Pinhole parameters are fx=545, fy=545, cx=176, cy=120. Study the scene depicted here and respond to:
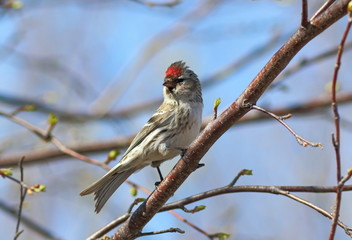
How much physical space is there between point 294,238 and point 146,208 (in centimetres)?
679

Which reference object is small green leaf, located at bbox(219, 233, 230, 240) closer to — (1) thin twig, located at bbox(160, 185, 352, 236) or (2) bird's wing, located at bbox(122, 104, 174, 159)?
(1) thin twig, located at bbox(160, 185, 352, 236)

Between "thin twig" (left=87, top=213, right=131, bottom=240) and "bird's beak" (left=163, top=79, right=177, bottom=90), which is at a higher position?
"bird's beak" (left=163, top=79, right=177, bottom=90)

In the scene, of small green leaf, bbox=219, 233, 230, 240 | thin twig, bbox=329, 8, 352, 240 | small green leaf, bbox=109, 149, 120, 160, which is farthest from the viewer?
small green leaf, bbox=109, 149, 120, 160

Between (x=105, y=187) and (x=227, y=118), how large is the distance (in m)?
1.94

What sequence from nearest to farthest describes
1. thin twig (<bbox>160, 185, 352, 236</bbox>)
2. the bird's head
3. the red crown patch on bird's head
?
thin twig (<bbox>160, 185, 352, 236</bbox>) < the bird's head < the red crown patch on bird's head

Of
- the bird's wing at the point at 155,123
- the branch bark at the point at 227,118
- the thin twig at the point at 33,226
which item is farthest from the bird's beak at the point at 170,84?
the branch bark at the point at 227,118

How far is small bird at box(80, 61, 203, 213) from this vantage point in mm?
4816

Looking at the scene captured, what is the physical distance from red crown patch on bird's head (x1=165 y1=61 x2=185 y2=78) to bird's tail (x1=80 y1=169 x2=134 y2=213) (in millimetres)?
1321

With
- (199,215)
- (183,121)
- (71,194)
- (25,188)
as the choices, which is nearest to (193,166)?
(25,188)

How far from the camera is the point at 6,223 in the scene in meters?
10.7

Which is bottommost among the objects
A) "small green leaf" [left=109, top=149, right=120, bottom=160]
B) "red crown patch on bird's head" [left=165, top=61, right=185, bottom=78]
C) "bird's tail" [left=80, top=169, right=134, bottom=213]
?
"bird's tail" [left=80, top=169, right=134, bottom=213]

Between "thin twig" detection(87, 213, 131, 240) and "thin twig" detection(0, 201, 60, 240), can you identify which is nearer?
"thin twig" detection(87, 213, 131, 240)

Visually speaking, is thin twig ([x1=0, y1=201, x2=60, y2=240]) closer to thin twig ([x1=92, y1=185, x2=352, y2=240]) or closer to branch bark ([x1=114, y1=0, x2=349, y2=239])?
thin twig ([x1=92, y1=185, x2=352, y2=240])

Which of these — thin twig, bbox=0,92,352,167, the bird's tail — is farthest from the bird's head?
the bird's tail
